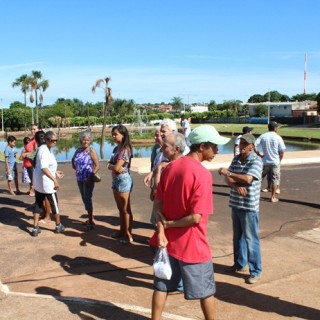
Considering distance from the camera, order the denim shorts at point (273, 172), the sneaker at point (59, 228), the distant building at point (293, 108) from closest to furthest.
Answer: the sneaker at point (59, 228) < the denim shorts at point (273, 172) < the distant building at point (293, 108)

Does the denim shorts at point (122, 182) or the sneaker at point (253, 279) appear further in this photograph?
the denim shorts at point (122, 182)

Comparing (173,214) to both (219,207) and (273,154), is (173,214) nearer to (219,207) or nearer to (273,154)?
(219,207)

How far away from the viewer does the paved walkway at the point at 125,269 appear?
13.7 feet

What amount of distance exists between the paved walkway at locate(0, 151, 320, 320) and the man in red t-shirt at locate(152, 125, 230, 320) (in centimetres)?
68

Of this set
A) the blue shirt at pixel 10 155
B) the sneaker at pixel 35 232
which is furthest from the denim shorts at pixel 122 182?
the blue shirt at pixel 10 155

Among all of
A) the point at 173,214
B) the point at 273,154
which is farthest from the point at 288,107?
the point at 173,214

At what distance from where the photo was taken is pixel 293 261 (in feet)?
18.5

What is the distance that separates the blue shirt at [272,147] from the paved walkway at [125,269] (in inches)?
43.4

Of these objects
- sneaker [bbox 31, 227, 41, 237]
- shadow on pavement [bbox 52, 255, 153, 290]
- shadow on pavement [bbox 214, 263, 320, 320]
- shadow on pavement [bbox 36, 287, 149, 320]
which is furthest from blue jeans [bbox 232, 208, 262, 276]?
sneaker [bbox 31, 227, 41, 237]

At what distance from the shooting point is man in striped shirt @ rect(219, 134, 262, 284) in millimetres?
4926

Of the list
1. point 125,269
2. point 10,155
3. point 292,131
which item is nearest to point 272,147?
point 125,269

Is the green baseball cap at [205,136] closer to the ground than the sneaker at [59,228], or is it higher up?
higher up

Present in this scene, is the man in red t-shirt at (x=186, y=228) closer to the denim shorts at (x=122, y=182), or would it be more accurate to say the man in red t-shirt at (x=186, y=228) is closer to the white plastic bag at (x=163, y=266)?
the white plastic bag at (x=163, y=266)

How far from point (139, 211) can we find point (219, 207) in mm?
1731
